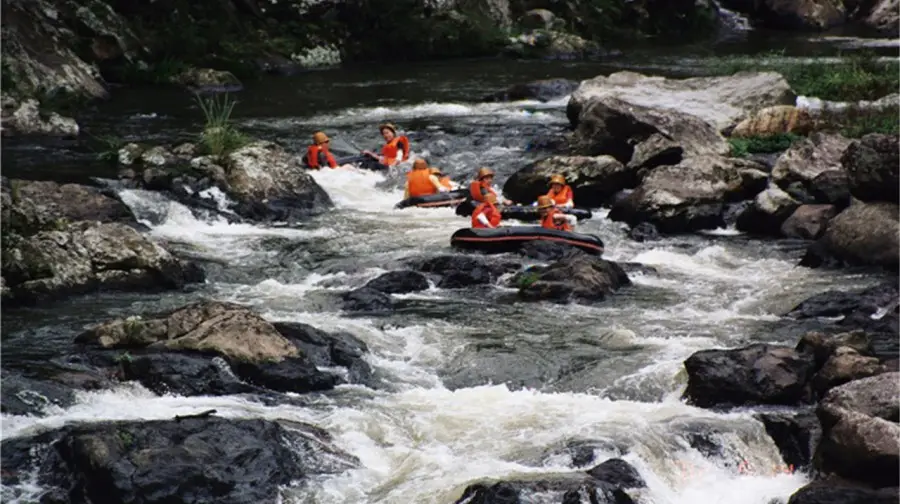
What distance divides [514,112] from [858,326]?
1423 cm

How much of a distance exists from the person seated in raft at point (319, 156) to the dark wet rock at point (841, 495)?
13.4m

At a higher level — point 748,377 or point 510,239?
point 748,377

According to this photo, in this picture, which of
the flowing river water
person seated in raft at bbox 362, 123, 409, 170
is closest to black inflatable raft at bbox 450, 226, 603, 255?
the flowing river water

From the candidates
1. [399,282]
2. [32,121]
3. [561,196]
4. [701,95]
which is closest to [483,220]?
[561,196]

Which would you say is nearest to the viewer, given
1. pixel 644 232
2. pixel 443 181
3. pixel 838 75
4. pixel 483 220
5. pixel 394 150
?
pixel 483 220

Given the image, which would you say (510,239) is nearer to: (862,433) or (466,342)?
(466,342)

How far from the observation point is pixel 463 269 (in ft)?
51.2

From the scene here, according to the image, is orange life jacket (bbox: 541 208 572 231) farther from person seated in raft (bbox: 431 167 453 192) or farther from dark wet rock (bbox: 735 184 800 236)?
person seated in raft (bbox: 431 167 453 192)

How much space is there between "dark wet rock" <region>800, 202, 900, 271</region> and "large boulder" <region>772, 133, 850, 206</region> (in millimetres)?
1447

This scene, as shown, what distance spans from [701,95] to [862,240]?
9419 mm

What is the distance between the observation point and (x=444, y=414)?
10938 millimetres

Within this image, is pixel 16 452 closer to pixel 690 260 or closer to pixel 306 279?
pixel 306 279

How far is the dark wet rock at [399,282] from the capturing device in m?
14.9

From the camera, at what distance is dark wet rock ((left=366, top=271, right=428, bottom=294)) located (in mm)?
14883
